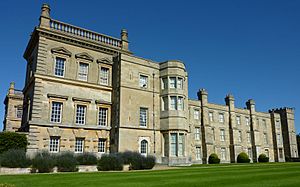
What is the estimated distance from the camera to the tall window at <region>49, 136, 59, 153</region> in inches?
901

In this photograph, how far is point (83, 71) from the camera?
26156 mm

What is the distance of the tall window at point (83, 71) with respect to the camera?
25.9 m

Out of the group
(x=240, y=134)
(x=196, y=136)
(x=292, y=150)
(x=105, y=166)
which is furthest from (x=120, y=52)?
(x=292, y=150)

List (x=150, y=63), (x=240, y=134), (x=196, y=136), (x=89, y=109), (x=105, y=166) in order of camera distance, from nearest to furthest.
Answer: (x=105, y=166) < (x=89, y=109) < (x=150, y=63) < (x=196, y=136) < (x=240, y=134)

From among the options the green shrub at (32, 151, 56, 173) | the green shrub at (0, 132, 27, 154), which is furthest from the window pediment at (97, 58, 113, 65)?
the green shrub at (32, 151, 56, 173)

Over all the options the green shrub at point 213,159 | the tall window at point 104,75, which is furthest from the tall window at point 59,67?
the green shrub at point 213,159

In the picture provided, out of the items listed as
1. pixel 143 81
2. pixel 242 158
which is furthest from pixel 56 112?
pixel 242 158

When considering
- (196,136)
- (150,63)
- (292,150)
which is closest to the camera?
(150,63)

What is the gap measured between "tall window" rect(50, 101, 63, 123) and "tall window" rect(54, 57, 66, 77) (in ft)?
9.14

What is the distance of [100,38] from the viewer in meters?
28.0

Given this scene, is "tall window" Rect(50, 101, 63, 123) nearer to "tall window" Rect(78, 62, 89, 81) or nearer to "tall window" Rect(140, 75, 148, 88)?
"tall window" Rect(78, 62, 89, 81)

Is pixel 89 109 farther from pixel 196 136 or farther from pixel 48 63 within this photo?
pixel 196 136

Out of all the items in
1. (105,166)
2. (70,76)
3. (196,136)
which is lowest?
(105,166)

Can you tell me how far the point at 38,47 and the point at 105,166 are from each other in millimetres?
12496
